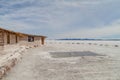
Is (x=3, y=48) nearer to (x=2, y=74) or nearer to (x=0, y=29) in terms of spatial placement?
(x=0, y=29)

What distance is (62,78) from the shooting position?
27.7 ft

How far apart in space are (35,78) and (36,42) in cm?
3266

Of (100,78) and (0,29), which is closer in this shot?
(100,78)

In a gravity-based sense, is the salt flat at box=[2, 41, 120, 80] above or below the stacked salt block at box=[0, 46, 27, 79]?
below

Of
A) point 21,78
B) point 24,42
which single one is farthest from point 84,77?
point 24,42

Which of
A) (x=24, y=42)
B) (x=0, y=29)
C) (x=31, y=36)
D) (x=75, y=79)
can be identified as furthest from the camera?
(x=31, y=36)

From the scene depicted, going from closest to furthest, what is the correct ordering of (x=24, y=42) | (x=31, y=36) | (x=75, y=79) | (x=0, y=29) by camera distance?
(x=75, y=79) → (x=0, y=29) → (x=24, y=42) → (x=31, y=36)

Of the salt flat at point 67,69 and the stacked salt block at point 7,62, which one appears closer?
the salt flat at point 67,69

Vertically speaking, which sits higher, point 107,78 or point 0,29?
point 0,29

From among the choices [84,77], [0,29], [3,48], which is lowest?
[84,77]

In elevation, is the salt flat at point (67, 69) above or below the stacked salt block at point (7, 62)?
below

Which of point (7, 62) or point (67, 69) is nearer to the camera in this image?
point (67, 69)

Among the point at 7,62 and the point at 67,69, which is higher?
the point at 7,62

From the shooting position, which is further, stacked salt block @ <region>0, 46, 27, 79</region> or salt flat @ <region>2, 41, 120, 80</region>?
stacked salt block @ <region>0, 46, 27, 79</region>
